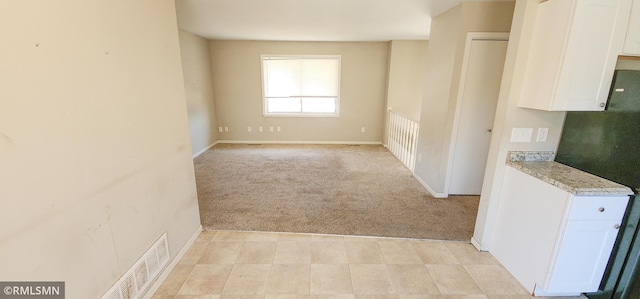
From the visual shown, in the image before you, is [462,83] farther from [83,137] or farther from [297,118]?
[297,118]

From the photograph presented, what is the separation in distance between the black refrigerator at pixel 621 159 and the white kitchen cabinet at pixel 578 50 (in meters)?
0.09

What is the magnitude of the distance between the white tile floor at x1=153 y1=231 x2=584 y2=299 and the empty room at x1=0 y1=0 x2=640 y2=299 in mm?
16

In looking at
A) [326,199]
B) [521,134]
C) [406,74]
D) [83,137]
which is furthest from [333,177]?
[83,137]

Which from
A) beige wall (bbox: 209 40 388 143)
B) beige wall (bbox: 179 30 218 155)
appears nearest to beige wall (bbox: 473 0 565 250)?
beige wall (bbox: 209 40 388 143)

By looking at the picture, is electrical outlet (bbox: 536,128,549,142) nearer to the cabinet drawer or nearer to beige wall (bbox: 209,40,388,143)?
the cabinet drawer

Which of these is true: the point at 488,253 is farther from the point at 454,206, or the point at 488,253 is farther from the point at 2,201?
the point at 2,201

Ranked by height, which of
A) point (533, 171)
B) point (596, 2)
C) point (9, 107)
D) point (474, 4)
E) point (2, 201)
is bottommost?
point (533, 171)

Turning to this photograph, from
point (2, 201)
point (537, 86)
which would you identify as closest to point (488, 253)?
point (537, 86)

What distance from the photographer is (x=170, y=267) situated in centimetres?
211

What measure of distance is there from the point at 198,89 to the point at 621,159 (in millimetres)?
6004

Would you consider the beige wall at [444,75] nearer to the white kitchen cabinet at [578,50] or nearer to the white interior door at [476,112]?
the white interior door at [476,112]

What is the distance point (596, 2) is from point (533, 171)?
112 cm

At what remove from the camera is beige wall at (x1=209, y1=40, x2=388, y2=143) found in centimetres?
600

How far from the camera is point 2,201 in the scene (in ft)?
3.26
